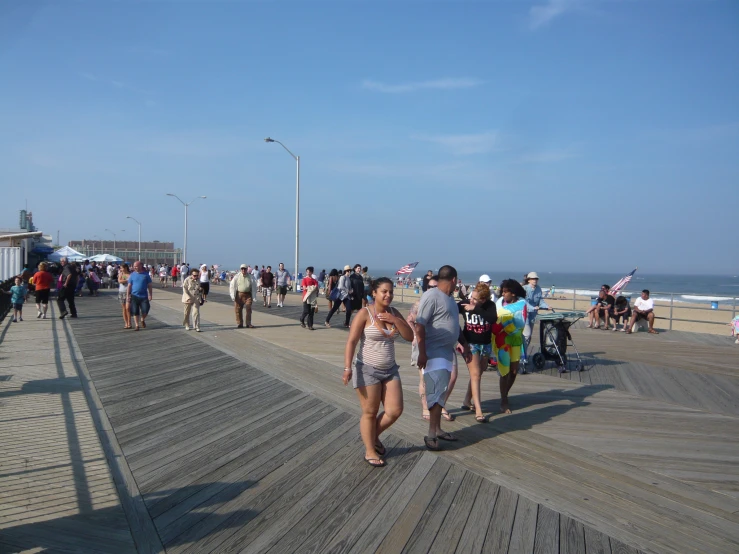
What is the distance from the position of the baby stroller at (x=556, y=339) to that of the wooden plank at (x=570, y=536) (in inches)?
236

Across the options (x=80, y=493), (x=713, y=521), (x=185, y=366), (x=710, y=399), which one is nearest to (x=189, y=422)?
(x=80, y=493)

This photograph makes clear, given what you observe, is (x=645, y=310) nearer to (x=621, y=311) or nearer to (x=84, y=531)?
(x=621, y=311)

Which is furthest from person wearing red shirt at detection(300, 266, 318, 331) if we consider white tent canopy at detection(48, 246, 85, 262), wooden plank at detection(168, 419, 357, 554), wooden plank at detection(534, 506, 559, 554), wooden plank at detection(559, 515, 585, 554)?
white tent canopy at detection(48, 246, 85, 262)

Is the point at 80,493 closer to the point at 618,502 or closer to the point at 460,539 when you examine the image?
the point at 460,539

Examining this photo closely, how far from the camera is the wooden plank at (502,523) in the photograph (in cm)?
405

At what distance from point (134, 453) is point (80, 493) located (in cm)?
103

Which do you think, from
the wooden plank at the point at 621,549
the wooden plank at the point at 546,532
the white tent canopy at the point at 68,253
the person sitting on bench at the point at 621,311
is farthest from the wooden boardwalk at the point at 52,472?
the white tent canopy at the point at 68,253

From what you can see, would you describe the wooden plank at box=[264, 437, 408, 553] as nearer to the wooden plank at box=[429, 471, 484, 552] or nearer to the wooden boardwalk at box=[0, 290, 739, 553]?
the wooden boardwalk at box=[0, 290, 739, 553]

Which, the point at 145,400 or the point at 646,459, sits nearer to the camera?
the point at 646,459

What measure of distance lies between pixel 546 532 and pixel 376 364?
6.31 ft

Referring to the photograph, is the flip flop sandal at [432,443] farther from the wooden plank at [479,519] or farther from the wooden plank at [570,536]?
the wooden plank at [570,536]

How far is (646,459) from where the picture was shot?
227 inches

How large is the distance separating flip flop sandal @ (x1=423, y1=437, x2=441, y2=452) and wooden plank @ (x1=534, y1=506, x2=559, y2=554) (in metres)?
1.41

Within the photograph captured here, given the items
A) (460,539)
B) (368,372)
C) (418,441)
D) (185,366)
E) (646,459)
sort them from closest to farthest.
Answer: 1. (460,539)
2. (368,372)
3. (646,459)
4. (418,441)
5. (185,366)
